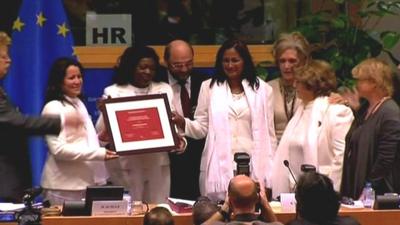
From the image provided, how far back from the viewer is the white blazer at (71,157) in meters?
7.57

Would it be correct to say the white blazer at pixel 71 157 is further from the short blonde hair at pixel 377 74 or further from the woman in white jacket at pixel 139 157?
the short blonde hair at pixel 377 74

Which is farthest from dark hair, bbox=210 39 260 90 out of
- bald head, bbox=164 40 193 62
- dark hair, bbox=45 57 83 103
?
dark hair, bbox=45 57 83 103

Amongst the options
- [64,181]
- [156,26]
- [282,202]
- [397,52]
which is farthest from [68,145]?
[397,52]

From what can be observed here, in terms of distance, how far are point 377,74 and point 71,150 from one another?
2.09 m

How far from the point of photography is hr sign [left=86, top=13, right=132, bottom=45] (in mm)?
9789

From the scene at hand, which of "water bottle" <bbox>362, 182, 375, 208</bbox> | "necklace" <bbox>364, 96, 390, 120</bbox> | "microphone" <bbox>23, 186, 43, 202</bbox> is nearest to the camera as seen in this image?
"microphone" <bbox>23, 186, 43, 202</bbox>

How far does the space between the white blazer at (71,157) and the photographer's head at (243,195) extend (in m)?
1.76

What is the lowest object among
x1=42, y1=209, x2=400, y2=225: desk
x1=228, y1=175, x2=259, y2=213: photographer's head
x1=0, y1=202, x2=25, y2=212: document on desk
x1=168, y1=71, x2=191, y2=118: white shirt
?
x1=42, y1=209, x2=400, y2=225: desk

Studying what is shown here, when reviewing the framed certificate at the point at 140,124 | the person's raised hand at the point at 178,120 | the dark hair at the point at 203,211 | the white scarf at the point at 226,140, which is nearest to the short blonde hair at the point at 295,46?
the white scarf at the point at 226,140

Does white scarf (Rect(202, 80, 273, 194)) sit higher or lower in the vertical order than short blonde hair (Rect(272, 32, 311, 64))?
lower

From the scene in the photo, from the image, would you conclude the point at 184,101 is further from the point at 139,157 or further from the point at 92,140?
the point at 92,140

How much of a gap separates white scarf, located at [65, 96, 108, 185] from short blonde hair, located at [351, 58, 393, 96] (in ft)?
6.03

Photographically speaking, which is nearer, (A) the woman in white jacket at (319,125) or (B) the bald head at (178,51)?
(A) the woman in white jacket at (319,125)

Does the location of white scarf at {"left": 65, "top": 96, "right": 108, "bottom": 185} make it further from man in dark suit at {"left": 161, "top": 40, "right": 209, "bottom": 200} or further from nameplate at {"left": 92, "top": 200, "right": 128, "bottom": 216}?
nameplate at {"left": 92, "top": 200, "right": 128, "bottom": 216}
